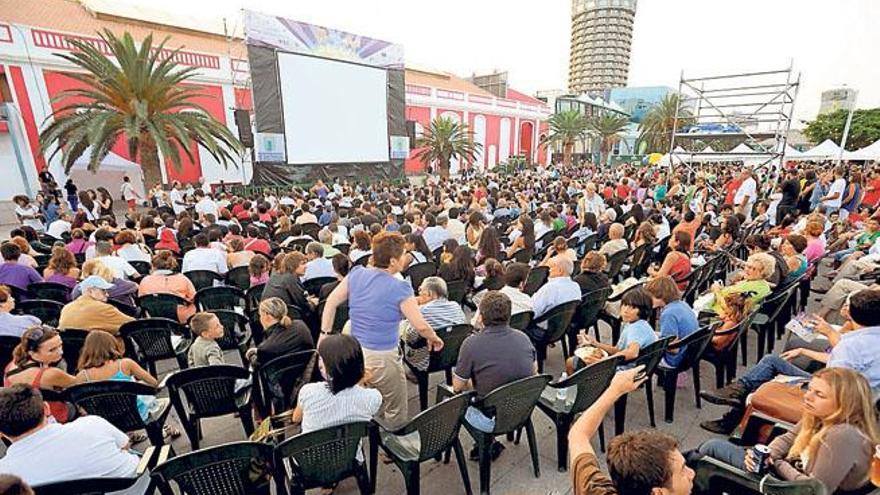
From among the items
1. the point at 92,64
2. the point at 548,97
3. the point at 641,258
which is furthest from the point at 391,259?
the point at 548,97

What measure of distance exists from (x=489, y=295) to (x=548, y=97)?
2421 inches

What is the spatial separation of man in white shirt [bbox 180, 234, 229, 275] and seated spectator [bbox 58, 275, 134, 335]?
145cm

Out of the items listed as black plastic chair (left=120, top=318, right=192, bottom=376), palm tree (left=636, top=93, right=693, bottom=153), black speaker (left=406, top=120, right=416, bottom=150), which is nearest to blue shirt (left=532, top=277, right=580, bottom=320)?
black plastic chair (left=120, top=318, right=192, bottom=376)

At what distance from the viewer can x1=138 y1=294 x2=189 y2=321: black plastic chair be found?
4.17 meters

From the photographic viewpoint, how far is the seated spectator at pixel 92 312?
3.49 m

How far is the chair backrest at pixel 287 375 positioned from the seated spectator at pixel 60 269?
3.42 meters

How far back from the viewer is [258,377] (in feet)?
10.4

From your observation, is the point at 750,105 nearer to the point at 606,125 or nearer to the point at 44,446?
the point at 44,446

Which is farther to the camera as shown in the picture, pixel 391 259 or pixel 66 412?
pixel 391 259

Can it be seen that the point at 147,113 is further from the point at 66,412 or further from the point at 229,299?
the point at 66,412

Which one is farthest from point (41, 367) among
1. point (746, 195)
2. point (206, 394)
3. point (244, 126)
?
point (244, 126)

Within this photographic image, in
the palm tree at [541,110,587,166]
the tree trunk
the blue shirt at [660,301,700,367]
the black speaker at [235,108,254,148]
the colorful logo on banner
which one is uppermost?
the colorful logo on banner

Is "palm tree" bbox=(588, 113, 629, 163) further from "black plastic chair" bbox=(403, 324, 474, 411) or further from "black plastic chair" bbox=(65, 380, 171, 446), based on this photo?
"black plastic chair" bbox=(65, 380, 171, 446)

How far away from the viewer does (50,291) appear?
4574mm
